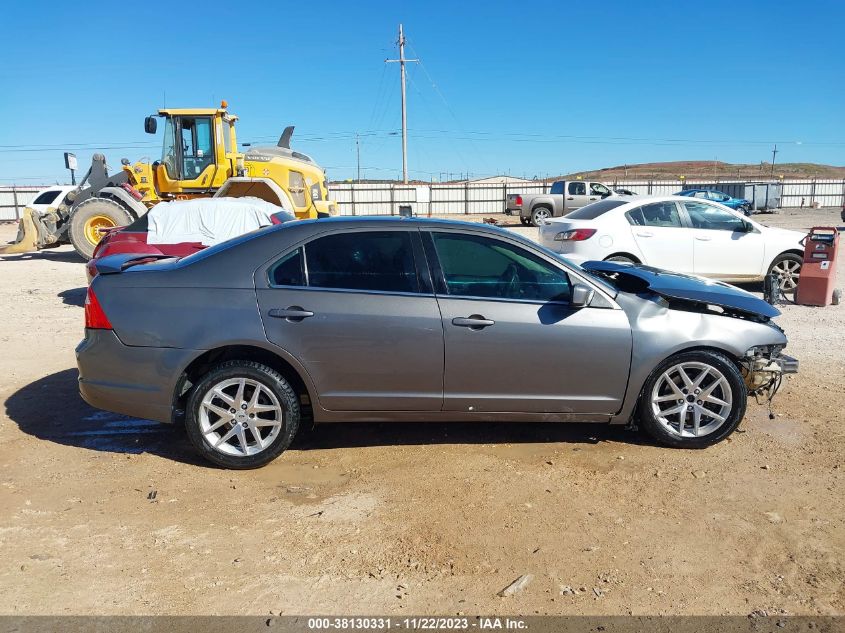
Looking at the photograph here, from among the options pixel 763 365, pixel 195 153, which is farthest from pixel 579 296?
pixel 195 153

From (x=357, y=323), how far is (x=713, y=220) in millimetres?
7976

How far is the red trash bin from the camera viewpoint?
9883mm

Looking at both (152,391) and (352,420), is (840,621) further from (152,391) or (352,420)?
(152,391)

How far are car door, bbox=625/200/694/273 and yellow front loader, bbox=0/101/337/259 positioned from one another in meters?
8.24

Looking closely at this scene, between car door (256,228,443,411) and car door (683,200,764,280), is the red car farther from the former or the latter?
car door (683,200,764,280)

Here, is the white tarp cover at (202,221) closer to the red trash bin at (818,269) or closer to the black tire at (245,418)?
the black tire at (245,418)

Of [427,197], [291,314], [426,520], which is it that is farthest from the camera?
[427,197]

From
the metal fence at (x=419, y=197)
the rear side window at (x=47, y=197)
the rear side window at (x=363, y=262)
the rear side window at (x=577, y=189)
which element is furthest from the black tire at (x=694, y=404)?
the metal fence at (x=419, y=197)

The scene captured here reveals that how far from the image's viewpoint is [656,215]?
10.5 meters

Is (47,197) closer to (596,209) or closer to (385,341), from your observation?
(596,209)

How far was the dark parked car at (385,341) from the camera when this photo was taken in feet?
14.5

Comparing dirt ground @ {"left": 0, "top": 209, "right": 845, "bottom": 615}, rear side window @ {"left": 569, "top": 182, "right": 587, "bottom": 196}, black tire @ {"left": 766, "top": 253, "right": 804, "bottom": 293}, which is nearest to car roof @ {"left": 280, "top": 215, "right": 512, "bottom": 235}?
dirt ground @ {"left": 0, "top": 209, "right": 845, "bottom": 615}

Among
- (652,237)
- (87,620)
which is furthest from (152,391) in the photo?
(652,237)

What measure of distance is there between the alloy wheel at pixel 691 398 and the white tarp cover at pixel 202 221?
6.46m
